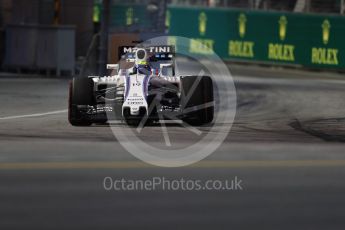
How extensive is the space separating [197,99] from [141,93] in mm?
979

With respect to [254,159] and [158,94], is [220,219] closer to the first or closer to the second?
[254,159]

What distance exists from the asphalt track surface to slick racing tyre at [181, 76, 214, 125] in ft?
1.04

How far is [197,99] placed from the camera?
13594mm

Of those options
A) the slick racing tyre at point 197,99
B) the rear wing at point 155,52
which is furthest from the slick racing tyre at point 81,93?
the slick racing tyre at point 197,99

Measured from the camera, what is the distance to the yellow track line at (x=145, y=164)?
1039cm

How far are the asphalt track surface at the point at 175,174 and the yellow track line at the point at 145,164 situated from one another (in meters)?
0.01

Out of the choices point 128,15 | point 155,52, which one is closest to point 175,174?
point 155,52

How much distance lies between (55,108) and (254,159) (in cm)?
676

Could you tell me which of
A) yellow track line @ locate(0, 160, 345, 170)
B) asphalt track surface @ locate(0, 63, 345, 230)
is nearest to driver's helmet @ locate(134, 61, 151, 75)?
asphalt track surface @ locate(0, 63, 345, 230)

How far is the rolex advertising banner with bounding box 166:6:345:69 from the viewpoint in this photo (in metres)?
32.8

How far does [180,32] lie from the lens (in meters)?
40.5

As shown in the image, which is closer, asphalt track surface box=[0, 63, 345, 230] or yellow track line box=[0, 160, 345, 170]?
asphalt track surface box=[0, 63, 345, 230]

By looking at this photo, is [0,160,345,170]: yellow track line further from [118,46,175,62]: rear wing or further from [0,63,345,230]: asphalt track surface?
[118,46,175,62]: rear wing

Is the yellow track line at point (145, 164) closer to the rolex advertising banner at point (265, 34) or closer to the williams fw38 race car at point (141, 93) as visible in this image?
the williams fw38 race car at point (141, 93)
